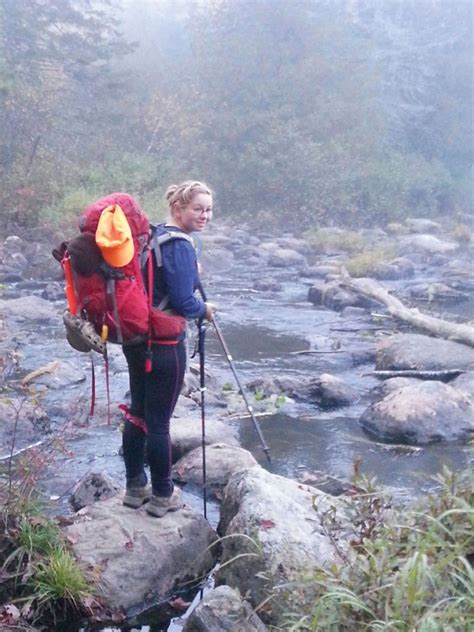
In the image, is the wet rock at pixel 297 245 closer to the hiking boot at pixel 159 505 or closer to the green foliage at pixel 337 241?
the green foliage at pixel 337 241

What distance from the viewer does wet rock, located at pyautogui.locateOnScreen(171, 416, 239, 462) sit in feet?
18.8

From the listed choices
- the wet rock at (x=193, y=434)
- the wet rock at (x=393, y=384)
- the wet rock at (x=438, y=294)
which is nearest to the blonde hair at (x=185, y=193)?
the wet rock at (x=193, y=434)

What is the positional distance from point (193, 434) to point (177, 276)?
2.45 metres

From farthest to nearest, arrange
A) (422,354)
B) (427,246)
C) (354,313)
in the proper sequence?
1. (427,246)
2. (354,313)
3. (422,354)

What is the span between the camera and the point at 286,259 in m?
18.2

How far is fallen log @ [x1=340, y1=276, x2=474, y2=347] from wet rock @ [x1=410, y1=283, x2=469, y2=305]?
0.97 metres

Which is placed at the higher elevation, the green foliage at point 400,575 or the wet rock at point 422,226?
the green foliage at point 400,575

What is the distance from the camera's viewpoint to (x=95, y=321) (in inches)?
139

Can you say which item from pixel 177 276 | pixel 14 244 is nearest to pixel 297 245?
pixel 14 244

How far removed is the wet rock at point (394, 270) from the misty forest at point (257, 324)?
0.05 meters

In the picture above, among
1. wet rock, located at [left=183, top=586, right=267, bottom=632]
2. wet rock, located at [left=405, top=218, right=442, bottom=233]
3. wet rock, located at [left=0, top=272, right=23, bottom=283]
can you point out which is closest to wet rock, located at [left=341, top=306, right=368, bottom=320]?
wet rock, located at [left=0, top=272, right=23, bottom=283]

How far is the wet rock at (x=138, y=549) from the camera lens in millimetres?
3631

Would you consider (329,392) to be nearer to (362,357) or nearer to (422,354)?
(422,354)

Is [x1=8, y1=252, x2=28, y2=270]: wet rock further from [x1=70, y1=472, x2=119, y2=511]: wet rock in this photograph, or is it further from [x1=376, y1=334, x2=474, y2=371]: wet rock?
[x1=70, y1=472, x2=119, y2=511]: wet rock
